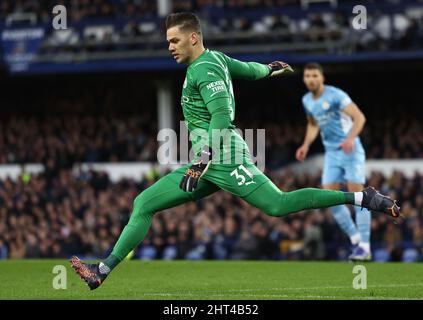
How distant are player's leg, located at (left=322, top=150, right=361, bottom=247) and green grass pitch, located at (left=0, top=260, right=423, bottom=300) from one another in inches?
17.3

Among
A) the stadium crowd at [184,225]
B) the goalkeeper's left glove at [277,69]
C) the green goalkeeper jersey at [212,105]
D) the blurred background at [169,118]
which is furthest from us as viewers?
the blurred background at [169,118]

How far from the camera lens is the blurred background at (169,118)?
71.8ft

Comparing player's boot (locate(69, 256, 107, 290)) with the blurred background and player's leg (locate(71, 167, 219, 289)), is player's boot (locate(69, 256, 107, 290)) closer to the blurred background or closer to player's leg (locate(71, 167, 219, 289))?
player's leg (locate(71, 167, 219, 289))

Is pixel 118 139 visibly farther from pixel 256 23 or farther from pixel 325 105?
pixel 325 105

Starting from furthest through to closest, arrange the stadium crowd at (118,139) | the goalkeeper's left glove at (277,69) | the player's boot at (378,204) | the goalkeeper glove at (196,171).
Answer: the stadium crowd at (118,139) → the goalkeeper's left glove at (277,69) → the player's boot at (378,204) → the goalkeeper glove at (196,171)

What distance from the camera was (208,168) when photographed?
945 cm

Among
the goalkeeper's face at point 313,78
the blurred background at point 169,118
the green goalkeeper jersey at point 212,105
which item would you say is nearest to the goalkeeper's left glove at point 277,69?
the green goalkeeper jersey at point 212,105

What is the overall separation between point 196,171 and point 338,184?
5.84 meters

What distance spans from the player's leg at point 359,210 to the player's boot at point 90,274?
5541mm

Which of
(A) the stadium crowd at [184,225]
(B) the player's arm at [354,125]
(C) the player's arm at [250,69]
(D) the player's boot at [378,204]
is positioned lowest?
(A) the stadium crowd at [184,225]

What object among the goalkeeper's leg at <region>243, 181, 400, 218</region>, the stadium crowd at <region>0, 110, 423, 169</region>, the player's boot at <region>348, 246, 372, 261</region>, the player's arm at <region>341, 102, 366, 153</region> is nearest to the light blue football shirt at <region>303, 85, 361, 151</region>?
the player's arm at <region>341, 102, 366, 153</region>

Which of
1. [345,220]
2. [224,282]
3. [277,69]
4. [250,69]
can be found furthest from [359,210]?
[250,69]

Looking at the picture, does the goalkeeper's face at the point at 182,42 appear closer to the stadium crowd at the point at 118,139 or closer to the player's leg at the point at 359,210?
the player's leg at the point at 359,210

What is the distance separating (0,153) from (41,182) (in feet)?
12.5
